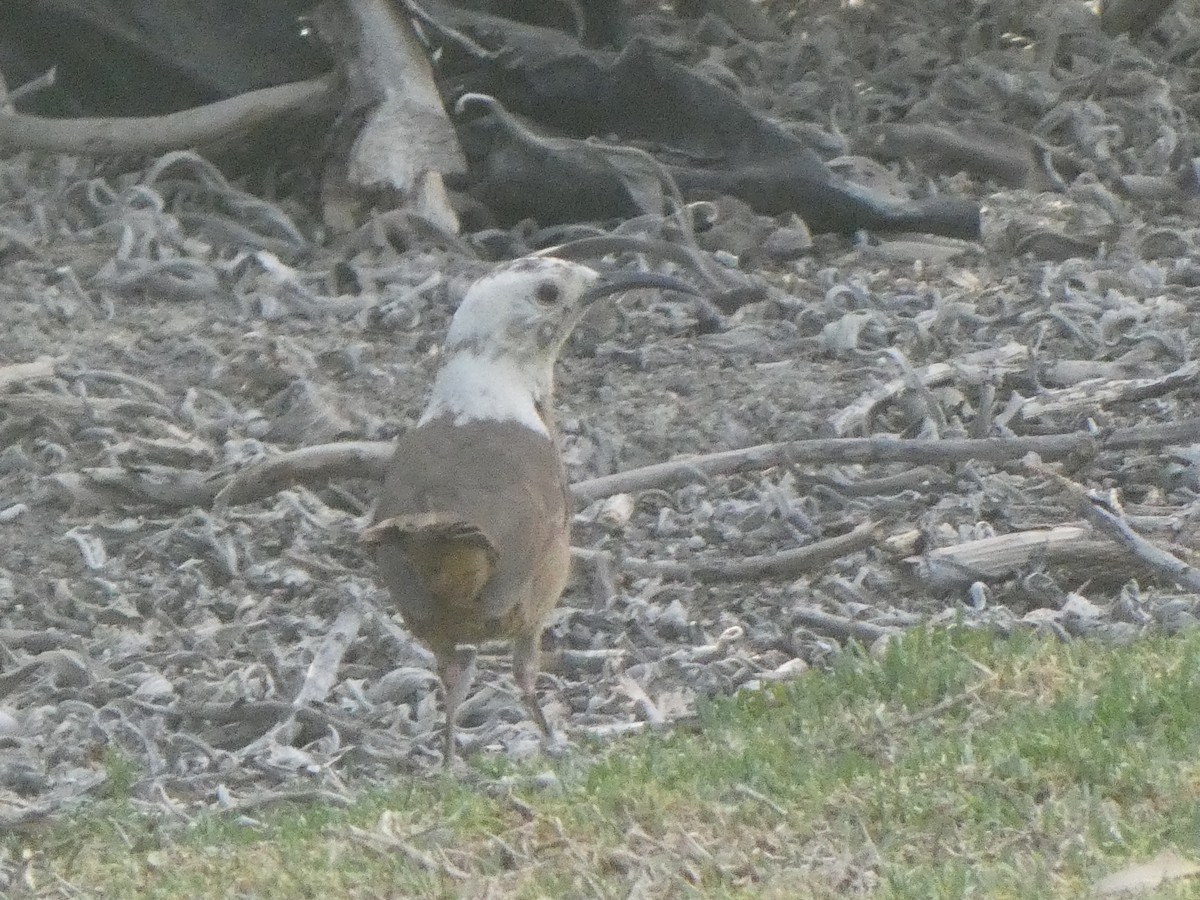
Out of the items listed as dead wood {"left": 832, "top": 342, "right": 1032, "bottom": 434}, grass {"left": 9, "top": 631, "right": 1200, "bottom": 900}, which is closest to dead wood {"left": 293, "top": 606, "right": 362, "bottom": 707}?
grass {"left": 9, "top": 631, "right": 1200, "bottom": 900}

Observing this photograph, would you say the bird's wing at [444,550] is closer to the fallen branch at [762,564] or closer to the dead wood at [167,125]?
the fallen branch at [762,564]

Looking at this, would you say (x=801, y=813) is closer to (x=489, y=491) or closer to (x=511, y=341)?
(x=489, y=491)

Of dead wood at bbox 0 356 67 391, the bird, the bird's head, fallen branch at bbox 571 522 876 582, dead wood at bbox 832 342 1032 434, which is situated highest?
the bird's head

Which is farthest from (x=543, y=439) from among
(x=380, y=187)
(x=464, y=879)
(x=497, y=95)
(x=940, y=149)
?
(x=940, y=149)

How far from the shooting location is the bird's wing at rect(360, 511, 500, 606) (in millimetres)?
5207

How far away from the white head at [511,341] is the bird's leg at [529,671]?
1.72 feet

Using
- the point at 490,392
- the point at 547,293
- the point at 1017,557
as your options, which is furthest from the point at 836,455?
the point at 490,392

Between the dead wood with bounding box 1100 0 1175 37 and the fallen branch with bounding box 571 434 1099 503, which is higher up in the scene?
the dead wood with bounding box 1100 0 1175 37

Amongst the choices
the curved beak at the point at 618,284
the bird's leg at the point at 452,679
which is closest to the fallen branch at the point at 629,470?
the curved beak at the point at 618,284

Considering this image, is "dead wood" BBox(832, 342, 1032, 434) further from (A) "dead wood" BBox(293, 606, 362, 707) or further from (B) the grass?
(B) the grass

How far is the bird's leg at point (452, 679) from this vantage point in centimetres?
572

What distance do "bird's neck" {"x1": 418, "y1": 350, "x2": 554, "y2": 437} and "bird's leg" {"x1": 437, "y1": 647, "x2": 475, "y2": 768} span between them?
23.3 inches

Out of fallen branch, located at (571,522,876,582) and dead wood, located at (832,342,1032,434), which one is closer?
fallen branch, located at (571,522,876,582)

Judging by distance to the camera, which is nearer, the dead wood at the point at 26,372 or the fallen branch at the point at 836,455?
the fallen branch at the point at 836,455
